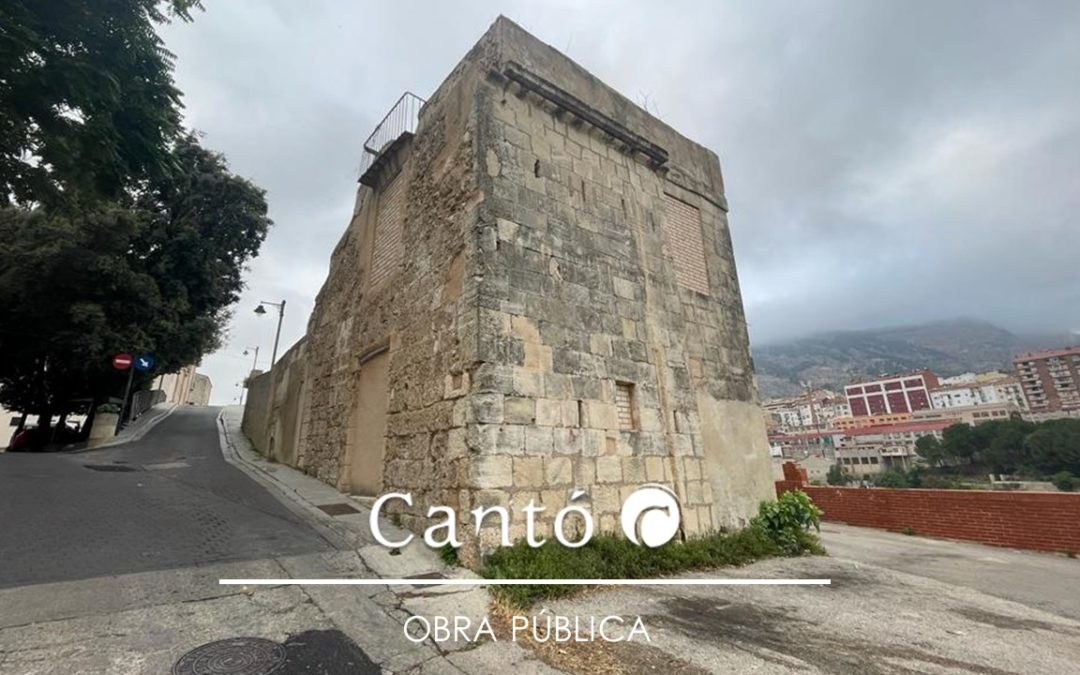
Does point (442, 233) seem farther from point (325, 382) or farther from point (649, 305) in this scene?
point (325, 382)

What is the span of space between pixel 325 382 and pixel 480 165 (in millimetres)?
6409

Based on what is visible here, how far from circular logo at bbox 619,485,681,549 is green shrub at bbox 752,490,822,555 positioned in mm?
2204

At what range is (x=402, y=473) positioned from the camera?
673 cm

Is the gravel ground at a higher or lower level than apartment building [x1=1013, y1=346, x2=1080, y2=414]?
lower

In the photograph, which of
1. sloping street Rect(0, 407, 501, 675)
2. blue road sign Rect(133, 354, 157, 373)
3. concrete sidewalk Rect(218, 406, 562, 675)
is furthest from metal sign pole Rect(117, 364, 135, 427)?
concrete sidewalk Rect(218, 406, 562, 675)

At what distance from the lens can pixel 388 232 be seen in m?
9.55

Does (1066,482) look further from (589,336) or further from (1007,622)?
(589,336)

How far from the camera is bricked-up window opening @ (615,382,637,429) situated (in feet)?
22.1

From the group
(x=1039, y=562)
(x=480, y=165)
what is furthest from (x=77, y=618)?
(x=1039, y=562)

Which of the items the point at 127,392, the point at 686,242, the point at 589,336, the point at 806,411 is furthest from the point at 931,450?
the point at 806,411

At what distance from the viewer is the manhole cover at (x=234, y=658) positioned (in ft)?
9.72

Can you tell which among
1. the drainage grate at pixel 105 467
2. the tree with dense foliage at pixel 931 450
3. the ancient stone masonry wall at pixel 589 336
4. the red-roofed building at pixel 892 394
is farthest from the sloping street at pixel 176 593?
the red-roofed building at pixel 892 394

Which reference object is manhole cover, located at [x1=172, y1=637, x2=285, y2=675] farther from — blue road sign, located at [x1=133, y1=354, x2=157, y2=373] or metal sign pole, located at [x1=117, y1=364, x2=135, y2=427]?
blue road sign, located at [x1=133, y1=354, x2=157, y2=373]

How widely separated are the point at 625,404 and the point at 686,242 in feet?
14.1
